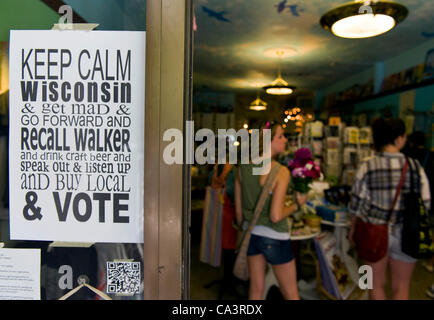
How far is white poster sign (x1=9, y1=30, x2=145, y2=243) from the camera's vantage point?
0.90m

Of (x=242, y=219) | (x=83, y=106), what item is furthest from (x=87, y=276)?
(x=242, y=219)

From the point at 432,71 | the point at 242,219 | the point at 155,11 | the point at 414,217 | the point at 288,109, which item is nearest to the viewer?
the point at 155,11

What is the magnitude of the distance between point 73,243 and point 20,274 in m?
0.19

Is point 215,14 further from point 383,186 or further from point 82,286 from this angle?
point 82,286

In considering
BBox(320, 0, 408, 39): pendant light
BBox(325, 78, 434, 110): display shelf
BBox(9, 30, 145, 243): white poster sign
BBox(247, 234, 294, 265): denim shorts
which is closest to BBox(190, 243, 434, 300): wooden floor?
BBox(247, 234, 294, 265): denim shorts

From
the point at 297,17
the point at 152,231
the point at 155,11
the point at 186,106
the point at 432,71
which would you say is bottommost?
the point at 152,231

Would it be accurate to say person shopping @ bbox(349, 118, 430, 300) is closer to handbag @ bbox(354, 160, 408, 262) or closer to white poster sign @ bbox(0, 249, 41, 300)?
handbag @ bbox(354, 160, 408, 262)

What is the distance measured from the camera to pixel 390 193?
6.20ft

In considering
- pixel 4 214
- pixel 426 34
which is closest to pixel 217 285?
pixel 4 214

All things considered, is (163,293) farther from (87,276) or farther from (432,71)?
(432,71)

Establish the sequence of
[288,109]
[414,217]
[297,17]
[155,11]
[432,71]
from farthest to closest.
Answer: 1. [432,71]
2. [297,17]
3. [414,217]
4. [288,109]
5. [155,11]

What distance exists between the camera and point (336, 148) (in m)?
5.60
